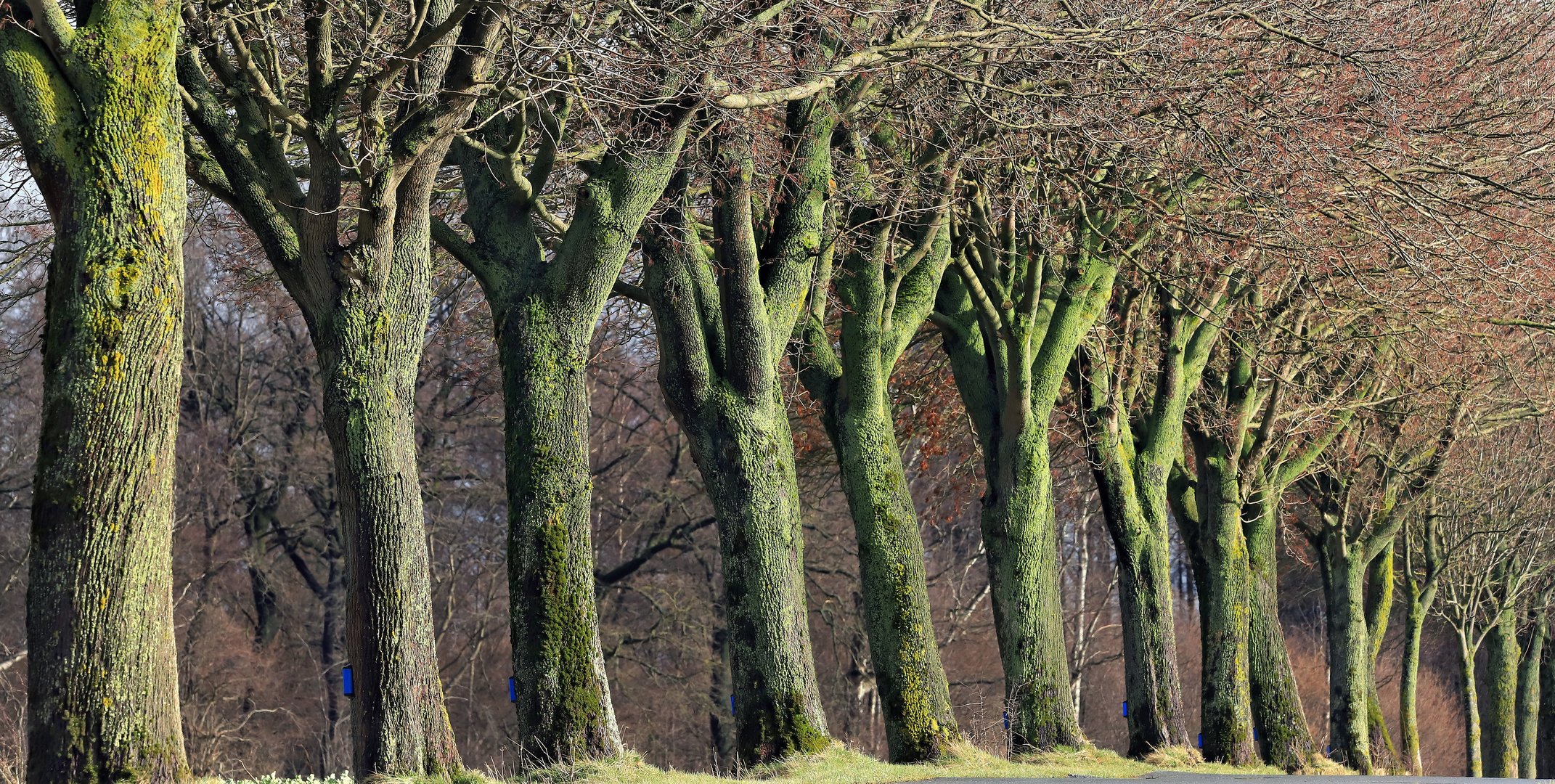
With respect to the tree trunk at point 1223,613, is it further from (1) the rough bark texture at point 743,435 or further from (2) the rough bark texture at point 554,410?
(2) the rough bark texture at point 554,410

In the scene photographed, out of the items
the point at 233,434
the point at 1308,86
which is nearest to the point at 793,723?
the point at 1308,86

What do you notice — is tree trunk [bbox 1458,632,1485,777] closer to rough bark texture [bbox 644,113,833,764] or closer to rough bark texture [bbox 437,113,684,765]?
rough bark texture [bbox 644,113,833,764]

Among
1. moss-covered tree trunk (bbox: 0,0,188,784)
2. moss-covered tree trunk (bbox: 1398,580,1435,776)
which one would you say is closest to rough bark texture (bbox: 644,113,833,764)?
moss-covered tree trunk (bbox: 0,0,188,784)

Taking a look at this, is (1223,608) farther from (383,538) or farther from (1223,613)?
(383,538)

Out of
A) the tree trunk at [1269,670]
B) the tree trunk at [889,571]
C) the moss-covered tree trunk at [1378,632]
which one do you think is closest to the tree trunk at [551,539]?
the tree trunk at [889,571]

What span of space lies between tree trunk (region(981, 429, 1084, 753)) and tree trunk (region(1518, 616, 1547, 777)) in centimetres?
1716

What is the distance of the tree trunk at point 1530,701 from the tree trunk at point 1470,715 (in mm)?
1545

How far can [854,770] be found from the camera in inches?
466

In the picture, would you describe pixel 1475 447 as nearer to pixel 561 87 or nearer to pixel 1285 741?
pixel 1285 741

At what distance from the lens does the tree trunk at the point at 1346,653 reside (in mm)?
22672

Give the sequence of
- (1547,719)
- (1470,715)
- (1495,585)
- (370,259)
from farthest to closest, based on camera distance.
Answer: (1547,719) → (1495,585) → (1470,715) → (370,259)

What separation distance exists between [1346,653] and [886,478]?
38.6ft

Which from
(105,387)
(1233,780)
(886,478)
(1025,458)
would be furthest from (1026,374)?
(105,387)

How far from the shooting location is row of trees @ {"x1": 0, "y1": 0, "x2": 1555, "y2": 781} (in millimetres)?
7781
